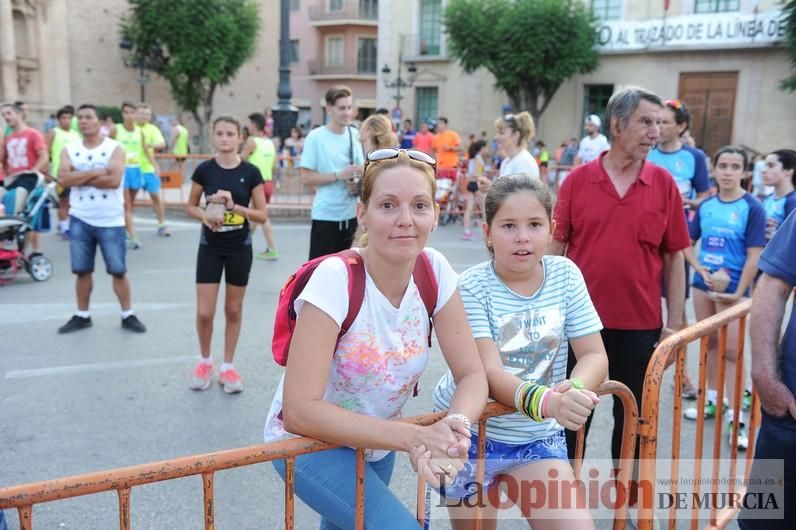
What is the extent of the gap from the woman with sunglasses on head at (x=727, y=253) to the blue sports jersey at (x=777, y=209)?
0.76 meters

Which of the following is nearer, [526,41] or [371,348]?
[371,348]

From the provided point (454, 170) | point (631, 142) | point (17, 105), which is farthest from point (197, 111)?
point (631, 142)

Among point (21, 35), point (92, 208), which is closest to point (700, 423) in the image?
point (92, 208)

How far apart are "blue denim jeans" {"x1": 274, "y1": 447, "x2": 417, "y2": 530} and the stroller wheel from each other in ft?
23.4

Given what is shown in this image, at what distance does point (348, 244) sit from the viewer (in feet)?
17.9

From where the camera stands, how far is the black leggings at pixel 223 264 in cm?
461

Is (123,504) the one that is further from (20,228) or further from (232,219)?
(20,228)

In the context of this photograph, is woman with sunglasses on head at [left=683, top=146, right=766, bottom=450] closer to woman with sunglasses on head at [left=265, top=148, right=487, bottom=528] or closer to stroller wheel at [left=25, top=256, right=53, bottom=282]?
woman with sunglasses on head at [left=265, top=148, right=487, bottom=528]

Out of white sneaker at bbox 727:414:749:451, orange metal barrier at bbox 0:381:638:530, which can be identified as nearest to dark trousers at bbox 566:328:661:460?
white sneaker at bbox 727:414:749:451

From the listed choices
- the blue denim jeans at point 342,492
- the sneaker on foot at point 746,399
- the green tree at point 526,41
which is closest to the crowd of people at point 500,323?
the blue denim jeans at point 342,492

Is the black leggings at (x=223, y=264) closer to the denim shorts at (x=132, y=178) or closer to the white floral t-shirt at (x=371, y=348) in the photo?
the white floral t-shirt at (x=371, y=348)

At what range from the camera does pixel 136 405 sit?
4.44 meters

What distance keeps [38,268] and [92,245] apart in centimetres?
252

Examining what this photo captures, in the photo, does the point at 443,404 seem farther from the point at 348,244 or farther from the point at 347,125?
the point at 347,125
